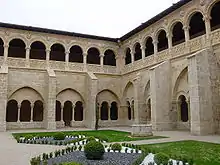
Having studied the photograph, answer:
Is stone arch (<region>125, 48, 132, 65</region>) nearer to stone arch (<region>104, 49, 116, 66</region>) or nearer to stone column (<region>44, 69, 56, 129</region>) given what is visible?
stone arch (<region>104, 49, 116, 66</region>)

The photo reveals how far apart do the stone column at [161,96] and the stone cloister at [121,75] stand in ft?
0.21

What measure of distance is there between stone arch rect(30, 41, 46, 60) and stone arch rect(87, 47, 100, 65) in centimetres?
416

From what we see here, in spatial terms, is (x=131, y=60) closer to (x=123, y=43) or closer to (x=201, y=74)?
(x=123, y=43)

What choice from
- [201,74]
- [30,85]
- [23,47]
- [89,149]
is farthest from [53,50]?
[89,149]

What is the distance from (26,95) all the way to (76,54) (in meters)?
6.11

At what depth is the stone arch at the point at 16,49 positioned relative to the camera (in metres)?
20.3

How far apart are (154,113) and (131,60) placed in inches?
287

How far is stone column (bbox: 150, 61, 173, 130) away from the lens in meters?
15.3

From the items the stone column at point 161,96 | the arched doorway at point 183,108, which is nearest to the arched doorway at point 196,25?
the stone column at point 161,96

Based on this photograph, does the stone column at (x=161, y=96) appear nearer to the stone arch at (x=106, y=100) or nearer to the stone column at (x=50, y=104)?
the stone arch at (x=106, y=100)

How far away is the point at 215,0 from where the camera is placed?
42.5 feet

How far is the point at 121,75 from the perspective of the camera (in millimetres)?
22422

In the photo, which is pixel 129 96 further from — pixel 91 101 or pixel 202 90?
pixel 202 90

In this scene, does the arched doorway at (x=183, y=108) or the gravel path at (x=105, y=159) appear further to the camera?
the arched doorway at (x=183, y=108)
